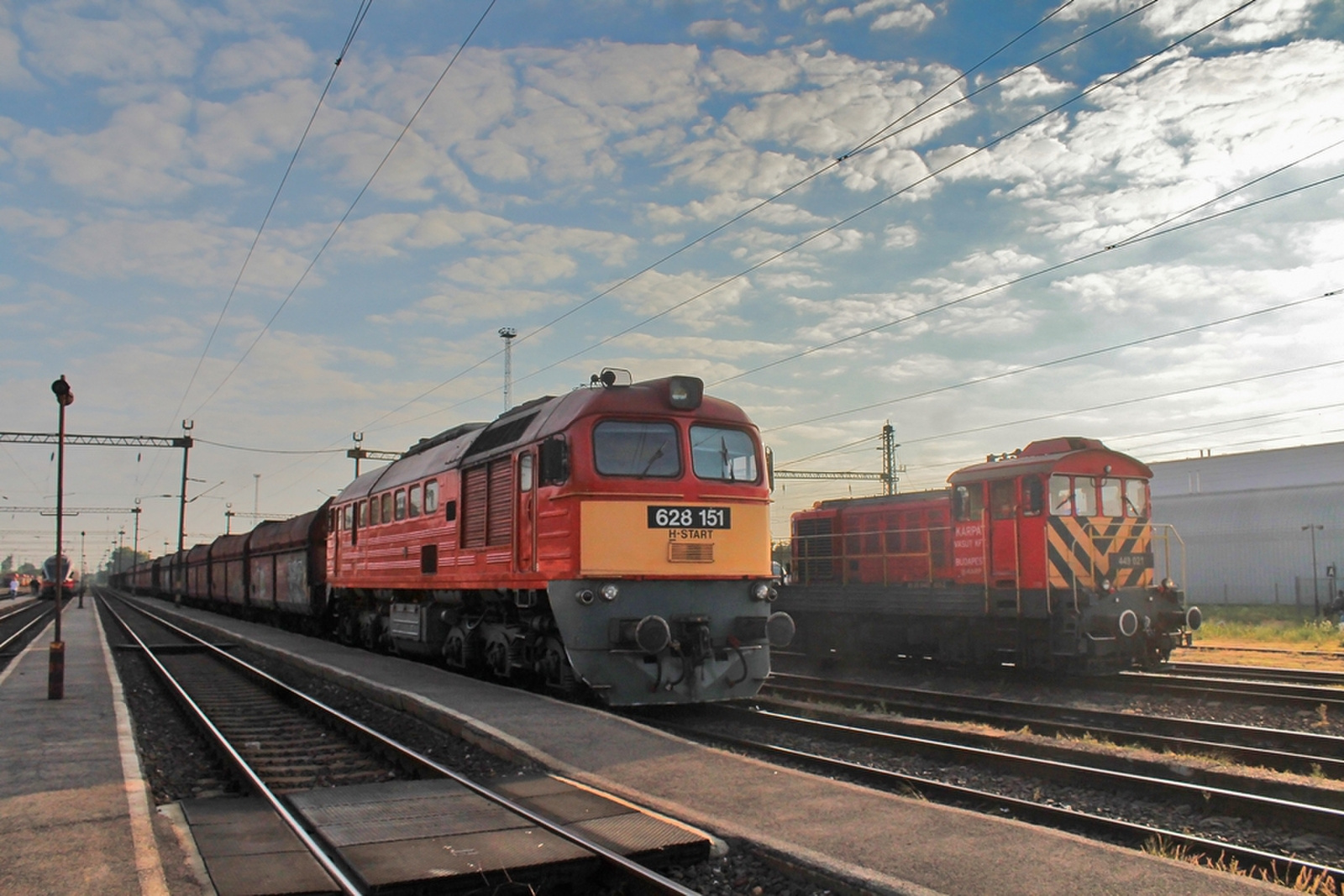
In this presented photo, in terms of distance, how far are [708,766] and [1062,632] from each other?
7.94 m

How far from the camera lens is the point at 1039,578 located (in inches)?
553

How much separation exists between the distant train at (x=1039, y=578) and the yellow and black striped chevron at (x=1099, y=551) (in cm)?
2

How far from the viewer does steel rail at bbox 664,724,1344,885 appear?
19.1 feet

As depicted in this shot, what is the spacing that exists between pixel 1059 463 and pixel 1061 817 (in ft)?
28.5

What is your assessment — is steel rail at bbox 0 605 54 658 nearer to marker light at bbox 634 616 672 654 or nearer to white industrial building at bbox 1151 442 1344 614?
marker light at bbox 634 616 672 654

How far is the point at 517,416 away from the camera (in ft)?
42.3

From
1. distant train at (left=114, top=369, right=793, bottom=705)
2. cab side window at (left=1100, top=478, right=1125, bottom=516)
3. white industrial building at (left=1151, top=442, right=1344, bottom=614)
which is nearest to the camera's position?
distant train at (left=114, top=369, right=793, bottom=705)

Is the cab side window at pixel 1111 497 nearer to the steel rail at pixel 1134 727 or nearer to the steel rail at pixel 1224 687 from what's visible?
the steel rail at pixel 1224 687

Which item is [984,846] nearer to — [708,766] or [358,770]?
[708,766]

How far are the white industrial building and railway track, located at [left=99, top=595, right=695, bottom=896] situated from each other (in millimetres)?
29935

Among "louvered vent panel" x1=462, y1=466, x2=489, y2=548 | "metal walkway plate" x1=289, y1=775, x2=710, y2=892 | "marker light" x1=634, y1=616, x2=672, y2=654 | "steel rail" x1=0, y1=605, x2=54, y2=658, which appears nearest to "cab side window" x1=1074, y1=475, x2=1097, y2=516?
"marker light" x1=634, y1=616, x2=672, y2=654

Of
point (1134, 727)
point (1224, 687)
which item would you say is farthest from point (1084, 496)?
point (1134, 727)

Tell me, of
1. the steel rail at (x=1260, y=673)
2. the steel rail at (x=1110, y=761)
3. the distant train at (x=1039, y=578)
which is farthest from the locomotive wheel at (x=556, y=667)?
the steel rail at (x=1260, y=673)

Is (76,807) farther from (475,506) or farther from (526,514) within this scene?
(475,506)
